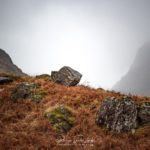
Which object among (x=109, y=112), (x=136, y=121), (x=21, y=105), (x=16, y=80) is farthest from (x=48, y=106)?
(x=16, y=80)

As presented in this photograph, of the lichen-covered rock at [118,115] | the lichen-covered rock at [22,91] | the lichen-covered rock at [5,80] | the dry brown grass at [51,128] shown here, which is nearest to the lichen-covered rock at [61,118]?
the dry brown grass at [51,128]

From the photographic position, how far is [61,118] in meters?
14.7

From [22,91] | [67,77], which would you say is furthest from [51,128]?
[67,77]

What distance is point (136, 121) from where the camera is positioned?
13.7 meters

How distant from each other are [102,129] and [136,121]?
6.12ft

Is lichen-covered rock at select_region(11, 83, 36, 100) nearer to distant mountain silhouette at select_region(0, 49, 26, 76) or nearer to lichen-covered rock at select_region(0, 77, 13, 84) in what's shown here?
lichen-covered rock at select_region(0, 77, 13, 84)

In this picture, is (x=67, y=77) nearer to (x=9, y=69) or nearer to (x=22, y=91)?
(x=22, y=91)

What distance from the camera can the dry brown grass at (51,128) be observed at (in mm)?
11594

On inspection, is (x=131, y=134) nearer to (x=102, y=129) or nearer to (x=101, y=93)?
(x=102, y=129)

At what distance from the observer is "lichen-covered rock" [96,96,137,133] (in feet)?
44.0

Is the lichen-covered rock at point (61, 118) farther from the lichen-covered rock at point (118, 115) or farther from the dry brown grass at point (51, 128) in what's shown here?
the lichen-covered rock at point (118, 115)

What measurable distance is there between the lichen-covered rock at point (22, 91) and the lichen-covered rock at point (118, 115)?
6690 mm

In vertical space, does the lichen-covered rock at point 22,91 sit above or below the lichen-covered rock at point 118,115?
above

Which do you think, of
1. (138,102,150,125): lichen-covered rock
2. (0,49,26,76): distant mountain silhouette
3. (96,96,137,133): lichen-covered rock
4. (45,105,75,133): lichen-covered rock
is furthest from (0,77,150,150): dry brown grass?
(0,49,26,76): distant mountain silhouette
